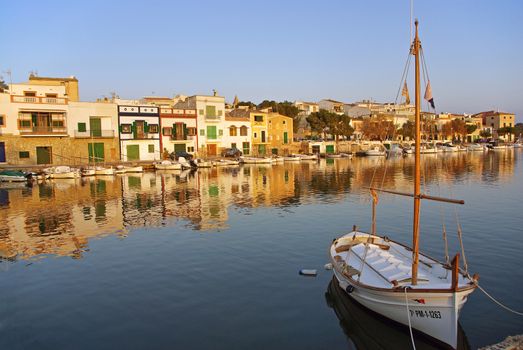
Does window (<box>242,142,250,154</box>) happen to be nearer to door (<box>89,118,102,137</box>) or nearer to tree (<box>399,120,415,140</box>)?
door (<box>89,118,102,137</box>)

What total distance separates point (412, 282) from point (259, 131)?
75.2 m

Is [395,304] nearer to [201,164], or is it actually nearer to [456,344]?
[456,344]

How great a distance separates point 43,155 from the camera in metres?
58.7

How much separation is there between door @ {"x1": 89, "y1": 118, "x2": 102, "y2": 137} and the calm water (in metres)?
27.7

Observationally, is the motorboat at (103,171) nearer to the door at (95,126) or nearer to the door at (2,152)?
the door at (95,126)

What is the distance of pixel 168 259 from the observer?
18297 mm

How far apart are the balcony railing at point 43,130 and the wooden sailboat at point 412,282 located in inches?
2147

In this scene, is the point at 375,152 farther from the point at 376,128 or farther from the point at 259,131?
the point at 259,131

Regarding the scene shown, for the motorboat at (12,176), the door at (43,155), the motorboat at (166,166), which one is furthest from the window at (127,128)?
the motorboat at (12,176)

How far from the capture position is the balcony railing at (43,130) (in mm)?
56469

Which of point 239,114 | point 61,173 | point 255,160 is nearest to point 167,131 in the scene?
point 255,160

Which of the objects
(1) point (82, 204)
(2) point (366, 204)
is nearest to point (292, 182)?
(2) point (366, 204)

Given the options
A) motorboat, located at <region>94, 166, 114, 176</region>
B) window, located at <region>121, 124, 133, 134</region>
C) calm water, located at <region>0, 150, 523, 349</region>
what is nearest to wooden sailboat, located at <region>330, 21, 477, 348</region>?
calm water, located at <region>0, 150, 523, 349</region>

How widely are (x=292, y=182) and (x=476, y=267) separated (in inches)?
1218
